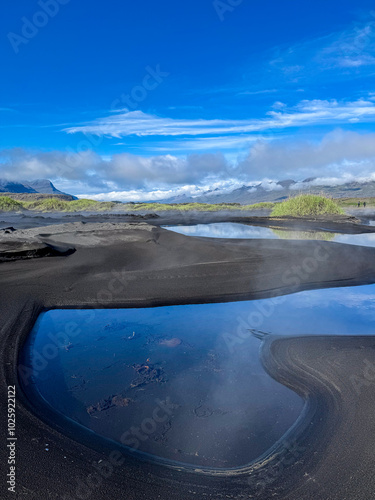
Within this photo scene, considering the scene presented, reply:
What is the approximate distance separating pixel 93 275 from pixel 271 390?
8.23m

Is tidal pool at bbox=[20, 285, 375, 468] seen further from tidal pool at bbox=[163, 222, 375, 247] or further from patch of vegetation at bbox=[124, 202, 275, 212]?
patch of vegetation at bbox=[124, 202, 275, 212]

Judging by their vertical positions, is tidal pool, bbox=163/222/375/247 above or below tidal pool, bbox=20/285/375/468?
above

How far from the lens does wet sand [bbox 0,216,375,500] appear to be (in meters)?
3.25

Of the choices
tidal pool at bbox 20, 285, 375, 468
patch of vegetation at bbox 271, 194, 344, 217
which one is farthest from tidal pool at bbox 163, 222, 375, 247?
tidal pool at bbox 20, 285, 375, 468

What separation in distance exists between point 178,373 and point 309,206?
4145 cm

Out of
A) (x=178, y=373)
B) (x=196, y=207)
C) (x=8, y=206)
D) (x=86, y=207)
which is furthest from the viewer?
(x=86, y=207)

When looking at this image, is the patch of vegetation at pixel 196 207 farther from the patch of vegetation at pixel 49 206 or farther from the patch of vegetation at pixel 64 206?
the patch of vegetation at pixel 49 206

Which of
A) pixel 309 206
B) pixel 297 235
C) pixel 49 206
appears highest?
pixel 49 206

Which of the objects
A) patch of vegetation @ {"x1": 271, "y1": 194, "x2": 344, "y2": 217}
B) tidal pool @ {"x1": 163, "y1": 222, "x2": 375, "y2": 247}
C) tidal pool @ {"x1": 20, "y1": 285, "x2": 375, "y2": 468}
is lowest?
tidal pool @ {"x1": 20, "y1": 285, "x2": 375, "y2": 468}

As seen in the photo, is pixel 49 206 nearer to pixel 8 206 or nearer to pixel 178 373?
pixel 8 206

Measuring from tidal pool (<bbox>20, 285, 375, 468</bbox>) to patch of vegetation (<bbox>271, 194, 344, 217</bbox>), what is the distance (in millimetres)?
35856

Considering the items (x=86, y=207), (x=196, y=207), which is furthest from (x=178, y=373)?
(x=86, y=207)

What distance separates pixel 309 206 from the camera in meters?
43.1

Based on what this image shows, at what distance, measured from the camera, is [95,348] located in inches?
256
